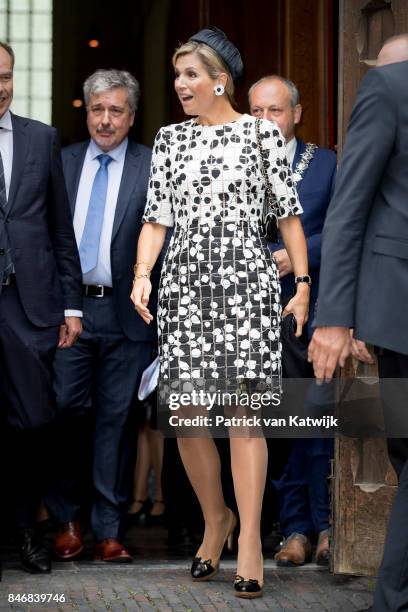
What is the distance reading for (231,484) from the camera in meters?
6.80

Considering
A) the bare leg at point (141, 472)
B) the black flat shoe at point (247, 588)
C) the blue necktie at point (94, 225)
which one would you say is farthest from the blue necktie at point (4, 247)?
the bare leg at point (141, 472)

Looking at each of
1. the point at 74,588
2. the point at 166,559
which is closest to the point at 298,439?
the point at 166,559

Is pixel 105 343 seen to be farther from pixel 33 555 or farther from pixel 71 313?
pixel 33 555

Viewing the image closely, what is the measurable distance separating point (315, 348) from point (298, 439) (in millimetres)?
2265

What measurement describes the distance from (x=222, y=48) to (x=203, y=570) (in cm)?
212

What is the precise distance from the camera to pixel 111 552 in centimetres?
649

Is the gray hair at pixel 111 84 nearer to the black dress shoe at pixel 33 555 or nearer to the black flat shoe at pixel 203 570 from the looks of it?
the black dress shoe at pixel 33 555

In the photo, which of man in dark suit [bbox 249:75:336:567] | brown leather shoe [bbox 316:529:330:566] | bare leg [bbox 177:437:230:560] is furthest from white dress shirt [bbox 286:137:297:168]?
brown leather shoe [bbox 316:529:330:566]

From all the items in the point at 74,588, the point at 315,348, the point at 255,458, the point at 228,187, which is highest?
the point at 228,187

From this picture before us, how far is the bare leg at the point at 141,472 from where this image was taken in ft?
26.1

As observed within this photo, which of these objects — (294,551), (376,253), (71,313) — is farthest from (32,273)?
(376,253)

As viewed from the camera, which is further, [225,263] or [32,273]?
[32,273]

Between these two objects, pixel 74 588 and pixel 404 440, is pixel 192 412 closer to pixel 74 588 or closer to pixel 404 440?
pixel 74 588

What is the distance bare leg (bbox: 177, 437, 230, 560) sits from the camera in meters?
5.95
